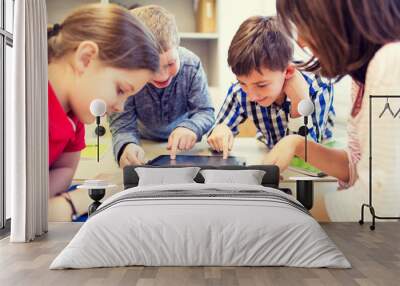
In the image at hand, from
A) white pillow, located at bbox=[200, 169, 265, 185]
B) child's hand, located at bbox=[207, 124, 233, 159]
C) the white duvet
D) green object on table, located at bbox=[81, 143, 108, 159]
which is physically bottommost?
the white duvet

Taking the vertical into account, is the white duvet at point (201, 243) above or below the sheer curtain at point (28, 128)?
below

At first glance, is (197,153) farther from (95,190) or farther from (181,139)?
(95,190)

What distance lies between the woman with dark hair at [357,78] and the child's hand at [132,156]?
1.51 meters

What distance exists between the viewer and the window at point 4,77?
6.31 meters

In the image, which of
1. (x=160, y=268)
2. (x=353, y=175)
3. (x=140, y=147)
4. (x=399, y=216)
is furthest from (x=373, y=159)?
(x=160, y=268)

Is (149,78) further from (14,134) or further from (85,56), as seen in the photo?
(14,134)

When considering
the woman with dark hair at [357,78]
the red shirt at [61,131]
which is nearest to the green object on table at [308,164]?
the woman with dark hair at [357,78]

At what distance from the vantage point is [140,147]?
23.5 ft

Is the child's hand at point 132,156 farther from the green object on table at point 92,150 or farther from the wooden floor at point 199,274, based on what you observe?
the wooden floor at point 199,274

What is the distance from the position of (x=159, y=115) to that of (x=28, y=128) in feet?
5.62

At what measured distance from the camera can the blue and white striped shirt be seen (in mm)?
7094

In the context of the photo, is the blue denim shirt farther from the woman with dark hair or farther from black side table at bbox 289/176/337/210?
black side table at bbox 289/176/337/210

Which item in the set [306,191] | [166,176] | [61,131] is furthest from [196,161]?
[61,131]

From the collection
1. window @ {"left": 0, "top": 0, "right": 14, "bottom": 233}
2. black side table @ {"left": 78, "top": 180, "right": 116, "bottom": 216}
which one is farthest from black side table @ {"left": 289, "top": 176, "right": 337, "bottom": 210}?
window @ {"left": 0, "top": 0, "right": 14, "bottom": 233}
